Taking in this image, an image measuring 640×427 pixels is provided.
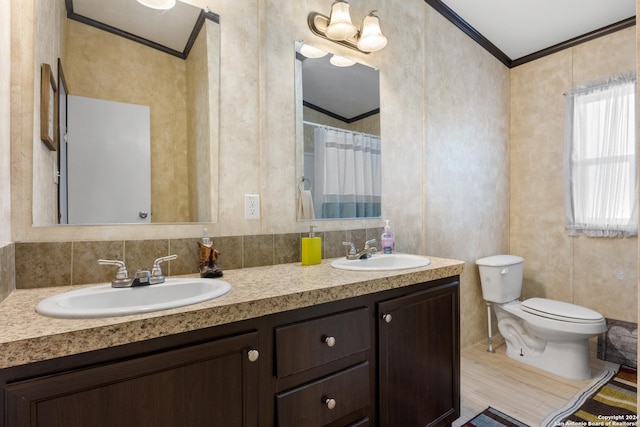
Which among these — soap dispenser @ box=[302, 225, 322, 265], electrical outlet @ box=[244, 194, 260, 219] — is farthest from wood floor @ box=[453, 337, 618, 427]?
electrical outlet @ box=[244, 194, 260, 219]

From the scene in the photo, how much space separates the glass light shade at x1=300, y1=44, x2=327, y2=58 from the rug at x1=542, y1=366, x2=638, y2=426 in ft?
7.52

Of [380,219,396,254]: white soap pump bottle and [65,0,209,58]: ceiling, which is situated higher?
[65,0,209,58]: ceiling

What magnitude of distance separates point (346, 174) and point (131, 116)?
110cm

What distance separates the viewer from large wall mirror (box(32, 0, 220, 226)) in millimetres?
1158

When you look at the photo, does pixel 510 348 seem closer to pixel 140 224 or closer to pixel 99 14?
pixel 140 224

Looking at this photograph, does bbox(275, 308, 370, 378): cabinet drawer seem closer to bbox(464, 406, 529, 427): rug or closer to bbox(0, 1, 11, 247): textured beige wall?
bbox(0, 1, 11, 247): textured beige wall

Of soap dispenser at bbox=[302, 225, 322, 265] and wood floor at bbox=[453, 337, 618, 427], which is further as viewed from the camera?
wood floor at bbox=[453, 337, 618, 427]

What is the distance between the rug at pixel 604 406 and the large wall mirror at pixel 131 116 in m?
2.13

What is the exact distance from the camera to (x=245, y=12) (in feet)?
4.91

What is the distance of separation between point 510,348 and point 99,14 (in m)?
3.15

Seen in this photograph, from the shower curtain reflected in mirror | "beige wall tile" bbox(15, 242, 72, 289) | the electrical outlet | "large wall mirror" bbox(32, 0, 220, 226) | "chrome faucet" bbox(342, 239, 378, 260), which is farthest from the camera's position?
the shower curtain reflected in mirror

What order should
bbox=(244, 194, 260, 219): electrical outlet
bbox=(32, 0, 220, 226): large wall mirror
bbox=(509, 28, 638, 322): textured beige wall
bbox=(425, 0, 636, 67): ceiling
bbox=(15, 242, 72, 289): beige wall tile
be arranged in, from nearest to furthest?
bbox=(15, 242, 72, 289): beige wall tile
bbox=(32, 0, 220, 226): large wall mirror
bbox=(244, 194, 260, 219): electrical outlet
bbox=(425, 0, 636, 67): ceiling
bbox=(509, 28, 638, 322): textured beige wall

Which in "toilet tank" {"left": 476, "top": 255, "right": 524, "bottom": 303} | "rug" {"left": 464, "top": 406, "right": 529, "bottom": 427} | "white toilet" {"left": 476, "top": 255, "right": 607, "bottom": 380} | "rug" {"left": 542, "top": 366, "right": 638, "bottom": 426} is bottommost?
"rug" {"left": 464, "top": 406, "right": 529, "bottom": 427}

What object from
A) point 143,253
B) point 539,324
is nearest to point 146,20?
point 143,253
